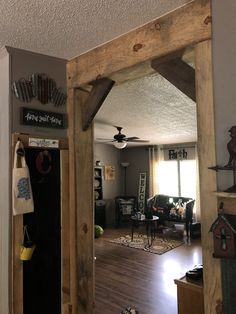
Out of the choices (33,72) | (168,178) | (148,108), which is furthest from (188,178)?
(33,72)

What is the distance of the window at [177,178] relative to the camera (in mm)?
7676

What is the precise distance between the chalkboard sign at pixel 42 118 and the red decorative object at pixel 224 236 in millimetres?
1355

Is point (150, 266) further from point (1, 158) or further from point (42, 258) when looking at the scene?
point (1, 158)

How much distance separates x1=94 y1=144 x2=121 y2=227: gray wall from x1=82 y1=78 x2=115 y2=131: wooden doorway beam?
19.9ft

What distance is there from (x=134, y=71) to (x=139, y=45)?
0.16 meters

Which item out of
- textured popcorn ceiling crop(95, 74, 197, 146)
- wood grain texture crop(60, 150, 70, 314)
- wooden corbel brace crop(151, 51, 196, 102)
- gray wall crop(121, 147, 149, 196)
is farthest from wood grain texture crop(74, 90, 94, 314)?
gray wall crop(121, 147, 149, 196)

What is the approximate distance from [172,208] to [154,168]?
150cm

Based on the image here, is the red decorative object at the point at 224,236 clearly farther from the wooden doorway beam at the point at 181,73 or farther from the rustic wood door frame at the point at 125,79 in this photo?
the wooden doorway beam at the point at 181,73

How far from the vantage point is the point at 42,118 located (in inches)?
79.3

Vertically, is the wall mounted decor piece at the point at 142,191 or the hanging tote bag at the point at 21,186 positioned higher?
the hanging tote bag at the point at 21,186

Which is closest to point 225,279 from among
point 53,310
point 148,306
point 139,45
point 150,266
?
point 139,45

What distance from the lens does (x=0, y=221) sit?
1.98 meters

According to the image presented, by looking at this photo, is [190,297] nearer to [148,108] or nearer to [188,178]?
[148,108]

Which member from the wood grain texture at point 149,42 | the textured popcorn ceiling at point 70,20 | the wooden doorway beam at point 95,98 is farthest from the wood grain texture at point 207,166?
the wooden doorway beam at point 95,98
